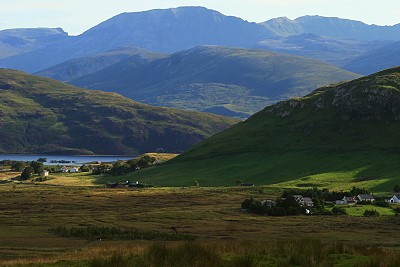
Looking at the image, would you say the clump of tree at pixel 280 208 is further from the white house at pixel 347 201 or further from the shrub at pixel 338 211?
the white house at pixel 347 201

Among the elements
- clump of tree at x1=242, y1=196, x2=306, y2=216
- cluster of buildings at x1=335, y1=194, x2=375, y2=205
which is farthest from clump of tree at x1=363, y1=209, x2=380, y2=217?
cluster of buildings at x1=335, y1=194, x2=375, y2=205

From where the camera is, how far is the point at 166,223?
99188 millimetres

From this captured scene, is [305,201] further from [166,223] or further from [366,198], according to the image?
[166,223]

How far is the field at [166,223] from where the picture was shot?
46.5m

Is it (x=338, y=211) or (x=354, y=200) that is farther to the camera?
(x=354, y=200)

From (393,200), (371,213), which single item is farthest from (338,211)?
(393,200)

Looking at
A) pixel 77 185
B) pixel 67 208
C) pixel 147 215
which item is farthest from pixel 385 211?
pixel 77 185

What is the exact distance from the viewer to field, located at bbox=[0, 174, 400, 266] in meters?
46.5

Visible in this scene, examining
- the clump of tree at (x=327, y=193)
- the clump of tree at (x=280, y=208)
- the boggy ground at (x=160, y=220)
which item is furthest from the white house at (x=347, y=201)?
the clump of tree at (x=280, y=208)

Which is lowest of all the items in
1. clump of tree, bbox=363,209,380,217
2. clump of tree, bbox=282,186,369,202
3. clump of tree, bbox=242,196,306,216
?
clump of tree, bbox=363,209,380,217

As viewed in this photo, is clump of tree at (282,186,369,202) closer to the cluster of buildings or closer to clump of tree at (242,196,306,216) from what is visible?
the cluster of buildings

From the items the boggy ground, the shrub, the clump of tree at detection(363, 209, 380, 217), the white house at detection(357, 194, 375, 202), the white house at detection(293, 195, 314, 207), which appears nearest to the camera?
the boggy ground

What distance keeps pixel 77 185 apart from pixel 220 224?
103697 millimetres

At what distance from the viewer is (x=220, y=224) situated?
97.5m
